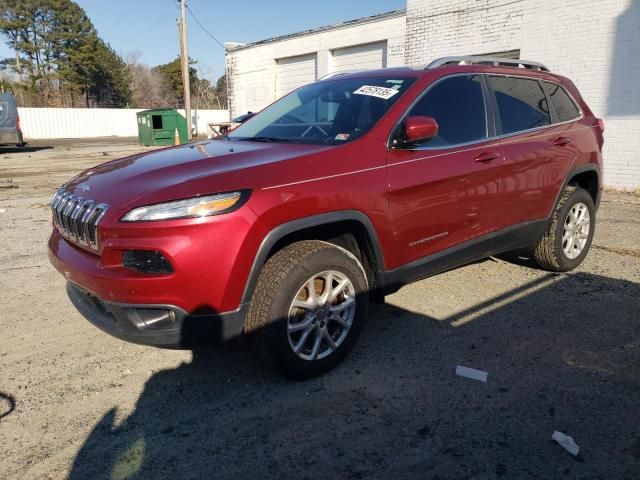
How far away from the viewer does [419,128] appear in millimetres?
3145

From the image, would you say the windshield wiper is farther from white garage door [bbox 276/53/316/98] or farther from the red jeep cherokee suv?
white garage door [bbox 276/53/316/98]

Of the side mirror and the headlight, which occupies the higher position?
the side mirror

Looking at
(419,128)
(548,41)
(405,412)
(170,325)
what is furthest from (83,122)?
(405,412)

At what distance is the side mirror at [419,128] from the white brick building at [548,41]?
19.6 feet

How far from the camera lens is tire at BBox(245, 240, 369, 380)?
276 centimetres

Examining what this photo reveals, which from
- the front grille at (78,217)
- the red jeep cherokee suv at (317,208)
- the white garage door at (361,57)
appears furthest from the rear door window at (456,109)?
the white garage door at (361,57)

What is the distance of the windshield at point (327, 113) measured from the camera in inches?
134

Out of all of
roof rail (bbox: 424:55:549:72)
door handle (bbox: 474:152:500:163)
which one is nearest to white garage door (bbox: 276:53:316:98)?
roof rail (bbox: 424:55:549:72)

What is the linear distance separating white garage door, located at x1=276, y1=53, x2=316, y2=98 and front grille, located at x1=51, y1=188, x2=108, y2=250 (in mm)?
14726

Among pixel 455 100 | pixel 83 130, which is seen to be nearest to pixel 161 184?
pixel 455 100

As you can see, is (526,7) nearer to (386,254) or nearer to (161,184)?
(386,254)

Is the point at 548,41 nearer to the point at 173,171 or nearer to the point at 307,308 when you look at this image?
the point at 307,308

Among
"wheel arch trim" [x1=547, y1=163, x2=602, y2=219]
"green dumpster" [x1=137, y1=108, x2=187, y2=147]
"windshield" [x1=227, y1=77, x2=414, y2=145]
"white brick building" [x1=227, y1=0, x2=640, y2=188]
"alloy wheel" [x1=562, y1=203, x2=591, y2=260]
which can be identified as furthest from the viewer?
"green dumpster" [x1=137, y1=108, x2=187, y2=147]

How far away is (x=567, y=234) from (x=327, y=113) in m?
2.65
